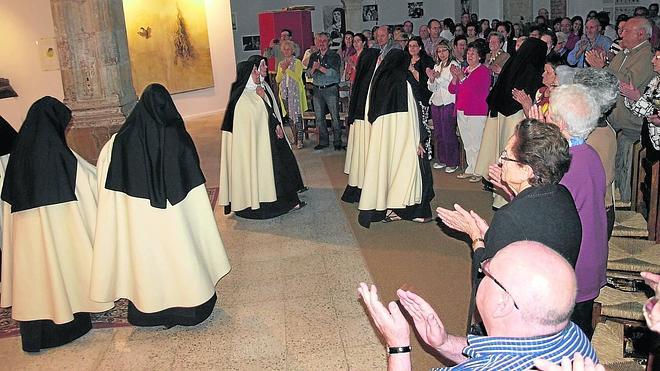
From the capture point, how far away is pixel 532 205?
2.70m

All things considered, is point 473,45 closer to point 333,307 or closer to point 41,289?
point 333,307

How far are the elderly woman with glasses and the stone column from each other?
5851mm

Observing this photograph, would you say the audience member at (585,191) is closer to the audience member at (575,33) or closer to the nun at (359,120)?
the nun at (359,120)

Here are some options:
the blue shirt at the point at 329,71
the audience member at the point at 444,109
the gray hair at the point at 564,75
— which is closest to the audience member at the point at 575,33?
the audience member at the point at 444,109

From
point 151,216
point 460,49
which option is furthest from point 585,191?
point 460,49

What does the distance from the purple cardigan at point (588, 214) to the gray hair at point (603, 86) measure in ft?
2.83

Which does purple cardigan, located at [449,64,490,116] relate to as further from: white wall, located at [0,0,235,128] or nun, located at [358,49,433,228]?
white wall, located at [0,0,235,128]

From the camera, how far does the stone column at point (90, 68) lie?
298 inches

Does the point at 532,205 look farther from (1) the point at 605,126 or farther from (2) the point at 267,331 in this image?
(2) the point at 267,331

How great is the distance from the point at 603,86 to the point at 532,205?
1.66 m

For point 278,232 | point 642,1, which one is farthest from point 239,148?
point 642,1

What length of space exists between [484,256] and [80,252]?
120 inches

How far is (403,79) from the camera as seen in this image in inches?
248

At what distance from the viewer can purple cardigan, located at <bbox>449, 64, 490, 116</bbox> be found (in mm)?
7633
